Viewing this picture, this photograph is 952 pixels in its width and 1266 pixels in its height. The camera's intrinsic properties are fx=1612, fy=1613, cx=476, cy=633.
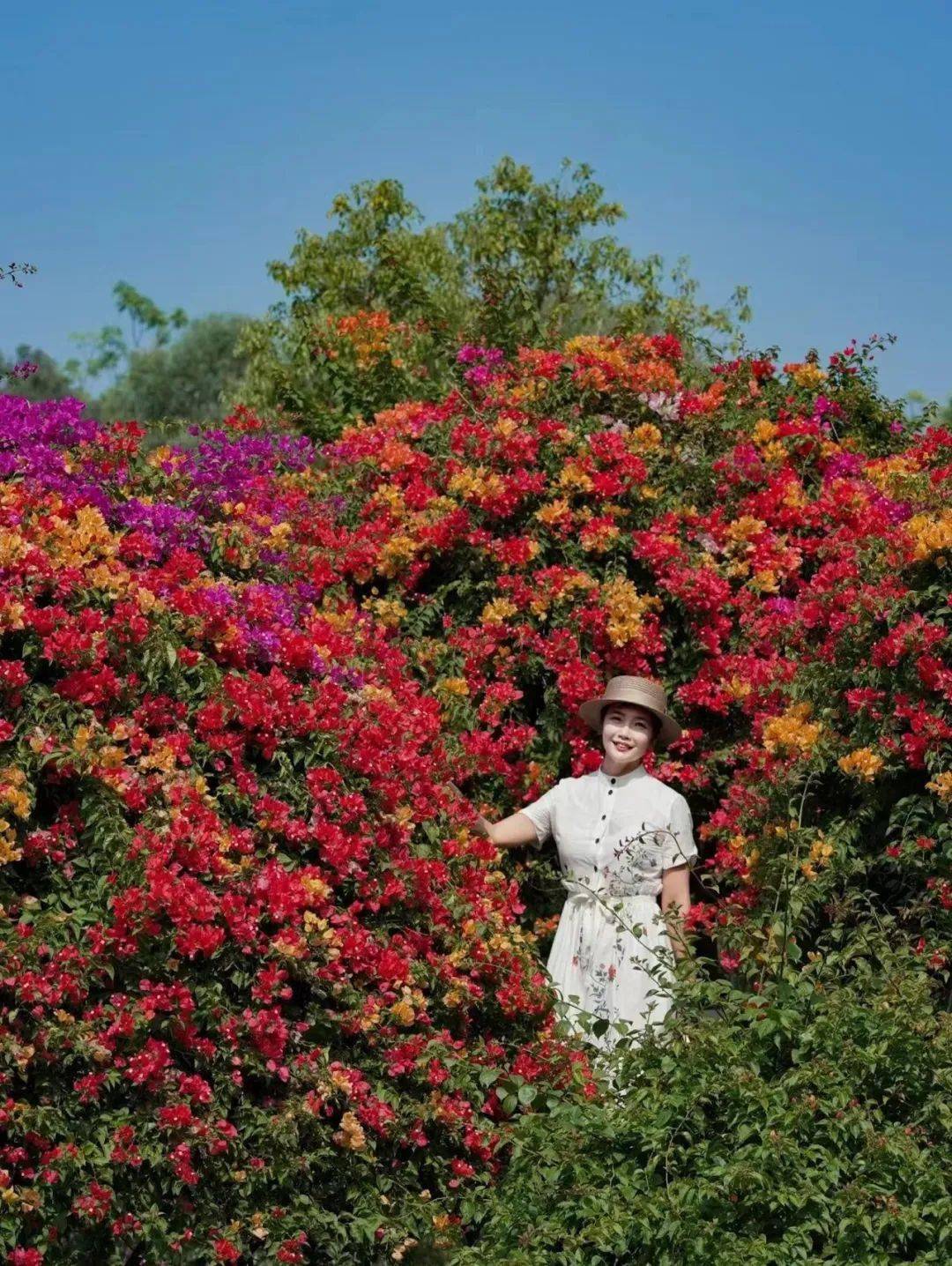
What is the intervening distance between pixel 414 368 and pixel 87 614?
5.56 m

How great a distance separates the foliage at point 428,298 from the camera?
9102 mm

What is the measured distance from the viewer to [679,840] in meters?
5.17

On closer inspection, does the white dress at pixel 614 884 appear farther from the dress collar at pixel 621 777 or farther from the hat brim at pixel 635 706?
the hat brim at pixel 635 706

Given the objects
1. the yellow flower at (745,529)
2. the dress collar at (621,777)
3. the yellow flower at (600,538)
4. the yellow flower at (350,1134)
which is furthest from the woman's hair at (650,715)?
the yellow flower at (350,1134)

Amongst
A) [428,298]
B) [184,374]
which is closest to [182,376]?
[184,374]

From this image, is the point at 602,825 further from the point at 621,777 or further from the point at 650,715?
the point at 650,715

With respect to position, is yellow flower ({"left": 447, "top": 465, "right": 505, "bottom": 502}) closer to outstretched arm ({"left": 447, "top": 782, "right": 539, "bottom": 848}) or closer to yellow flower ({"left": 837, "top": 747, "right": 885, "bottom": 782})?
outstretched arm ({"left": 447, "top": 782, "right": 539, "bottom": 848})

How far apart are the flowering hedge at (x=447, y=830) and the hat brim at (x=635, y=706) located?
206 millimetres

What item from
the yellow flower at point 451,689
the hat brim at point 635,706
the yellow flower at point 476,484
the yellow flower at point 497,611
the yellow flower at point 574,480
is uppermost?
the yellow flower at point 574,480

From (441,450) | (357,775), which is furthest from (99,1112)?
(441,450)

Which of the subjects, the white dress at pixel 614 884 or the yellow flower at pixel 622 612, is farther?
the yellow flower at pixel 622 612

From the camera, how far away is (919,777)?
5.16 metres

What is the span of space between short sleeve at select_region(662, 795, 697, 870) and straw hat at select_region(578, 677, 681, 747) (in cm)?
35

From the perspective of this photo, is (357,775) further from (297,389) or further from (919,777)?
(297,389)
